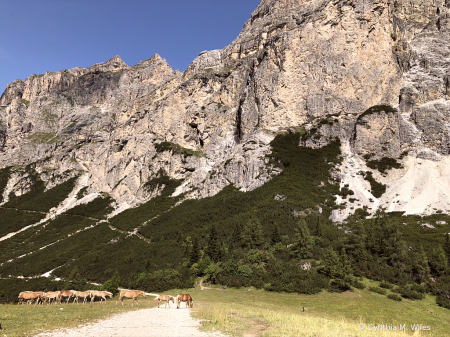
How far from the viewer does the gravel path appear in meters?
11.1

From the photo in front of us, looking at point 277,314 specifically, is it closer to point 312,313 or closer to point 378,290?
point 312,313

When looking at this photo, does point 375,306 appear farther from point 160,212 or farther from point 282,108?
point 282,108

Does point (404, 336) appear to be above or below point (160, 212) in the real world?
below

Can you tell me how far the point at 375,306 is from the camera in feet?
74.4

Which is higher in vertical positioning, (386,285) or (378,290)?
(386,285)

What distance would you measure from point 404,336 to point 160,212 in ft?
277

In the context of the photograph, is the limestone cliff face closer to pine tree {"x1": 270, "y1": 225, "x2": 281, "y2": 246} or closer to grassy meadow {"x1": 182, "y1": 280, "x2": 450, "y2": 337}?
pine tree {"x1": 270, "y1": 225, "x2": 281, "y2": 246}

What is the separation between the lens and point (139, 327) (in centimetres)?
1262

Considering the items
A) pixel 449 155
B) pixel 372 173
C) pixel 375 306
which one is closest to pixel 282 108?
pixel 372 173

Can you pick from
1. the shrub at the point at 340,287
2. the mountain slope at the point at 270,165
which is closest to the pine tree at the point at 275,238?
the mountain slope at the point at 270,165

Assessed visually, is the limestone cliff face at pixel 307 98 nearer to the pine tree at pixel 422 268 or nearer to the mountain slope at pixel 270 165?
the mountain slope at pixel 270 165

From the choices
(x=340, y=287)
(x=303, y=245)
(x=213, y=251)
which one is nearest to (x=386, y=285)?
(x=340, y=287)

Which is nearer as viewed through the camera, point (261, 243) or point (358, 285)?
point (358, 285)

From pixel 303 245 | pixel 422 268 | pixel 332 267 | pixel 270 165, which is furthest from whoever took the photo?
pixel 270 165
